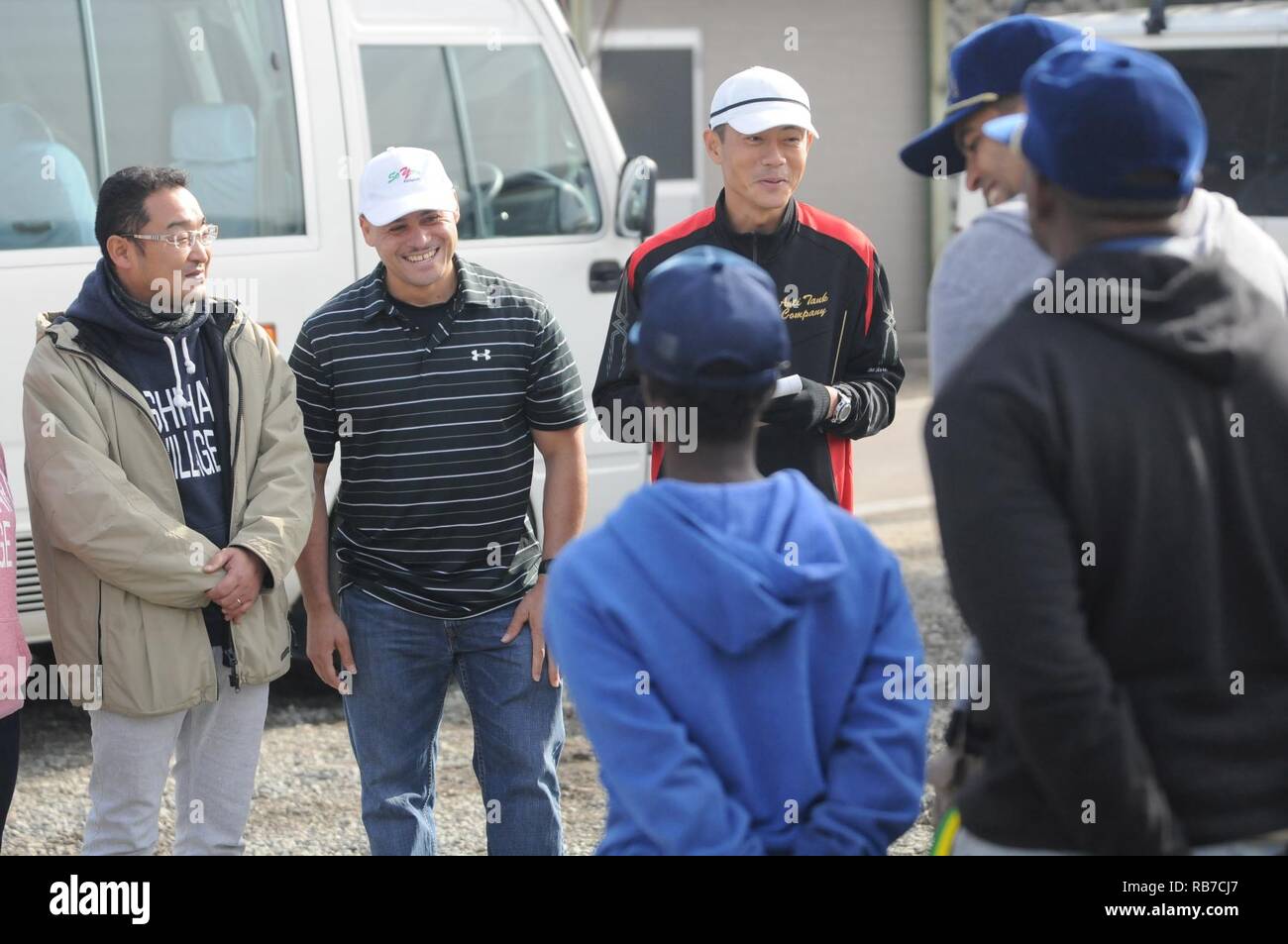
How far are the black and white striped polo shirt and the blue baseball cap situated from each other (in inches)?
71.9

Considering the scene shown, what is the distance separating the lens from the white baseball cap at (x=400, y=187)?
3402 millimetres

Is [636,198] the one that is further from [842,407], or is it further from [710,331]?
[710,331]

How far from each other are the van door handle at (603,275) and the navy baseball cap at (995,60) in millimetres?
2960

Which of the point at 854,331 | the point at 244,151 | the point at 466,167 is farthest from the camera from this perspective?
the point at 466,167

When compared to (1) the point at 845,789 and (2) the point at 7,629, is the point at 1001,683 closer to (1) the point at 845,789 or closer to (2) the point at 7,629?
(1) the point at 845,789

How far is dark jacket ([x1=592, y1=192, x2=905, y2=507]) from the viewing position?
358 cm

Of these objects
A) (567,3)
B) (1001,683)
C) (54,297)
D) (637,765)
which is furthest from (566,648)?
(567,3)

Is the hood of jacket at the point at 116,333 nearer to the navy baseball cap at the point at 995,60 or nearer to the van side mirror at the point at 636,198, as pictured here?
the navy baseball cap at the point at 995,60

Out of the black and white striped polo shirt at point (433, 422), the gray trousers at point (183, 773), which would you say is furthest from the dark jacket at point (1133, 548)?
the gray trousers at point (183, 773)

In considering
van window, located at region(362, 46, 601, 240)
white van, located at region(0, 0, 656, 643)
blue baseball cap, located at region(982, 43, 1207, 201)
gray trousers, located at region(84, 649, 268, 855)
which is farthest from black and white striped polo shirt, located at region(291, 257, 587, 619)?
van window, located at region(362, 46, 601, 240)

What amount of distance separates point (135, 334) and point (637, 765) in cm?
194

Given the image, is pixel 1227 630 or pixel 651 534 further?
pixel 651 534

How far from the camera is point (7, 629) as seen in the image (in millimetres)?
3229

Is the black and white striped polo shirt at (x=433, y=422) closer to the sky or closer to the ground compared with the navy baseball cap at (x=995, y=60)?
closer to the ground
